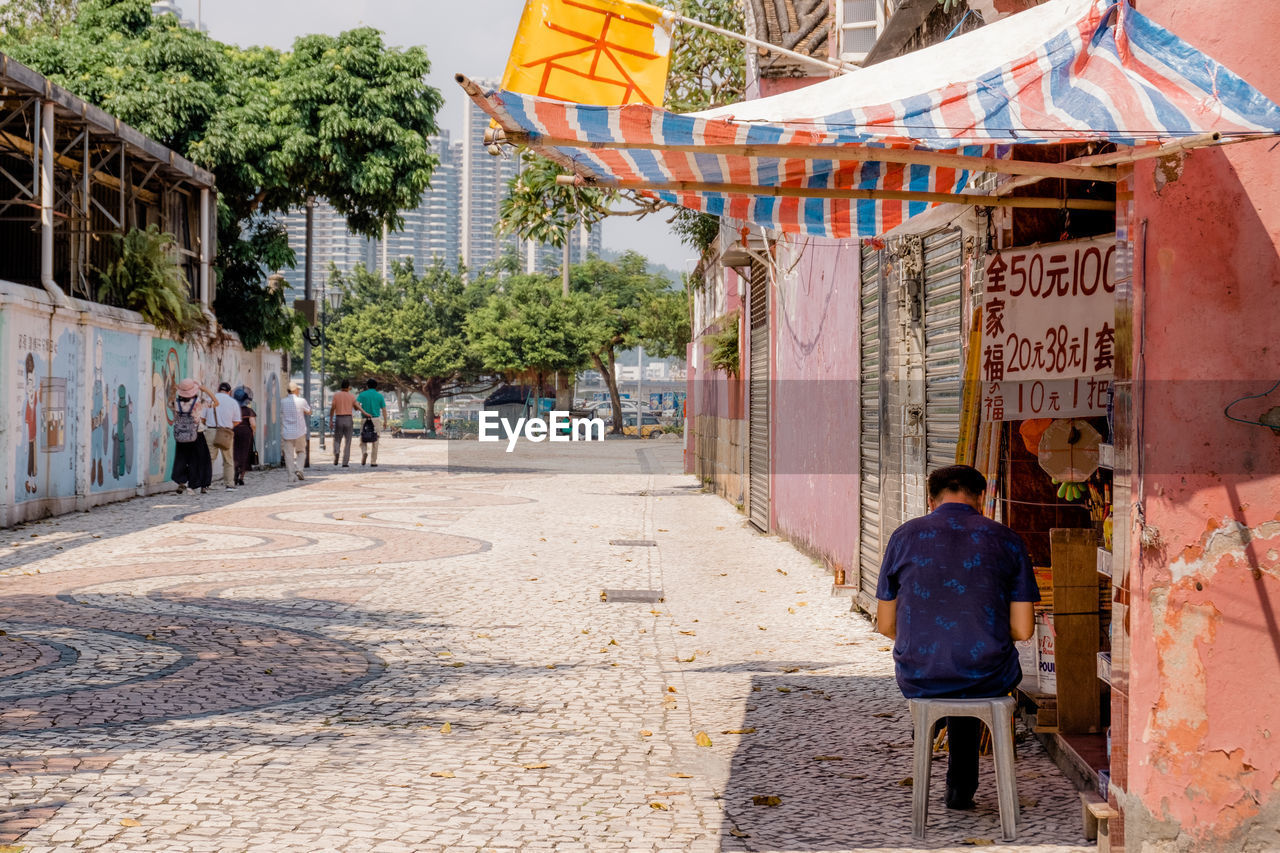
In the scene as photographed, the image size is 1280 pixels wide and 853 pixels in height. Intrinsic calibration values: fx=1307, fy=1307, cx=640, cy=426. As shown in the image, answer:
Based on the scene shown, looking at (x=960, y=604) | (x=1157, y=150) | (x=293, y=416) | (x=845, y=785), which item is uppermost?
(x=1157, y=150)

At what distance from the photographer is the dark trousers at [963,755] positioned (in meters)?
4.79

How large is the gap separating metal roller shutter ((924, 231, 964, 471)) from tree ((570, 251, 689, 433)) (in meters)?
48.0

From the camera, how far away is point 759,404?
16.7 metres

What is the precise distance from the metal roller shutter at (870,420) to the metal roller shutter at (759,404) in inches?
206

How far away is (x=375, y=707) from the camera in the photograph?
21.2 feet

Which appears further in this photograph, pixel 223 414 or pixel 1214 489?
pixel 223 414

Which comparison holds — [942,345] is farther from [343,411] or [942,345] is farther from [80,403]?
[343,411]

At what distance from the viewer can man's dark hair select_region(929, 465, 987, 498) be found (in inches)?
185

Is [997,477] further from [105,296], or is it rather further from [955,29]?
[105,296]

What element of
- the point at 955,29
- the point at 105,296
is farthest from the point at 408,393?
the point at 955,29

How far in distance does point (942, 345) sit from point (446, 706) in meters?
3.63

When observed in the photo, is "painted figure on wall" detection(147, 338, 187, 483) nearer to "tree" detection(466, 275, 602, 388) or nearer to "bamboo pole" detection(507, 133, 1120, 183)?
"bamboo pole" detection(507, 133, 1120, 183)

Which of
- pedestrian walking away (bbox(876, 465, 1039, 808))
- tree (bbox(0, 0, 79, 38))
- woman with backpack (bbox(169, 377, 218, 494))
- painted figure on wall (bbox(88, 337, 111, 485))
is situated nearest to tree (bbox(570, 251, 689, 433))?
tree (bbox(0, 0, 79, 38))

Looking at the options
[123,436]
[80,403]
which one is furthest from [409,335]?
[80,403]
